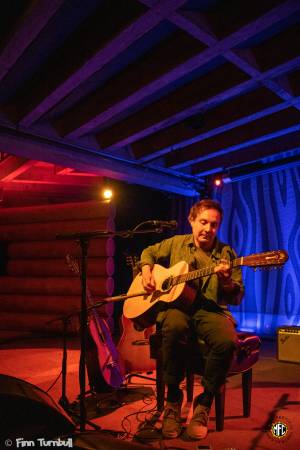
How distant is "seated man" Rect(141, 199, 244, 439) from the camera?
2963 millimetres

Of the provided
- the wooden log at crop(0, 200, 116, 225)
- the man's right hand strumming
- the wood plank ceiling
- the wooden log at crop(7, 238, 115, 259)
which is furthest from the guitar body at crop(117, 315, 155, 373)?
the wooden log at crop(0, 200, 116, 225)

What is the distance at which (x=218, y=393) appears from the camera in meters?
3.02

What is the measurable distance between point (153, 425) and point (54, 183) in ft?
23.4

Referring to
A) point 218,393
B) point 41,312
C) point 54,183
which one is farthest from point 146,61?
point 41,312

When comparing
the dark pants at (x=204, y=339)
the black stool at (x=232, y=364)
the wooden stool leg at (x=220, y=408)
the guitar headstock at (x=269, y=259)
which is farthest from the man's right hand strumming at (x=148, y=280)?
the wooden stool leg at (x=220, y=408)

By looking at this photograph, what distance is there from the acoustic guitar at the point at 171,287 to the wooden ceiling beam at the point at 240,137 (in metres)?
3.32

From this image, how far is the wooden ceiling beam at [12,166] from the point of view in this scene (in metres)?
7.17

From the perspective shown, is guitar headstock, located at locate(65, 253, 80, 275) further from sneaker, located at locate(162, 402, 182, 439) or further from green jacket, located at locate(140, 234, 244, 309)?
sneaker, located at locate(162, 402, 182, 439)

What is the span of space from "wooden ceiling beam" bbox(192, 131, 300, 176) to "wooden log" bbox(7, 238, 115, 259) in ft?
8.69

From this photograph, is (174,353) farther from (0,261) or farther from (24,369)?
(0,261)

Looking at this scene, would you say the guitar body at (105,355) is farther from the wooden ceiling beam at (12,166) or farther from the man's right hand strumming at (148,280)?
the wooden ceiling beam at (12,166)

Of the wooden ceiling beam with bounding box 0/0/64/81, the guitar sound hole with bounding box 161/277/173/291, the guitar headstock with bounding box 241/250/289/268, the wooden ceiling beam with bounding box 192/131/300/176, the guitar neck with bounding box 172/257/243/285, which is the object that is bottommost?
the guitar sound hole with bounding box 161/277/173/291

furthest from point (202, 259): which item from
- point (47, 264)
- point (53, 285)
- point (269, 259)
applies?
point (47, 264)

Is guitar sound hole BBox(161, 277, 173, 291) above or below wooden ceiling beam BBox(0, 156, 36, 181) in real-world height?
below
